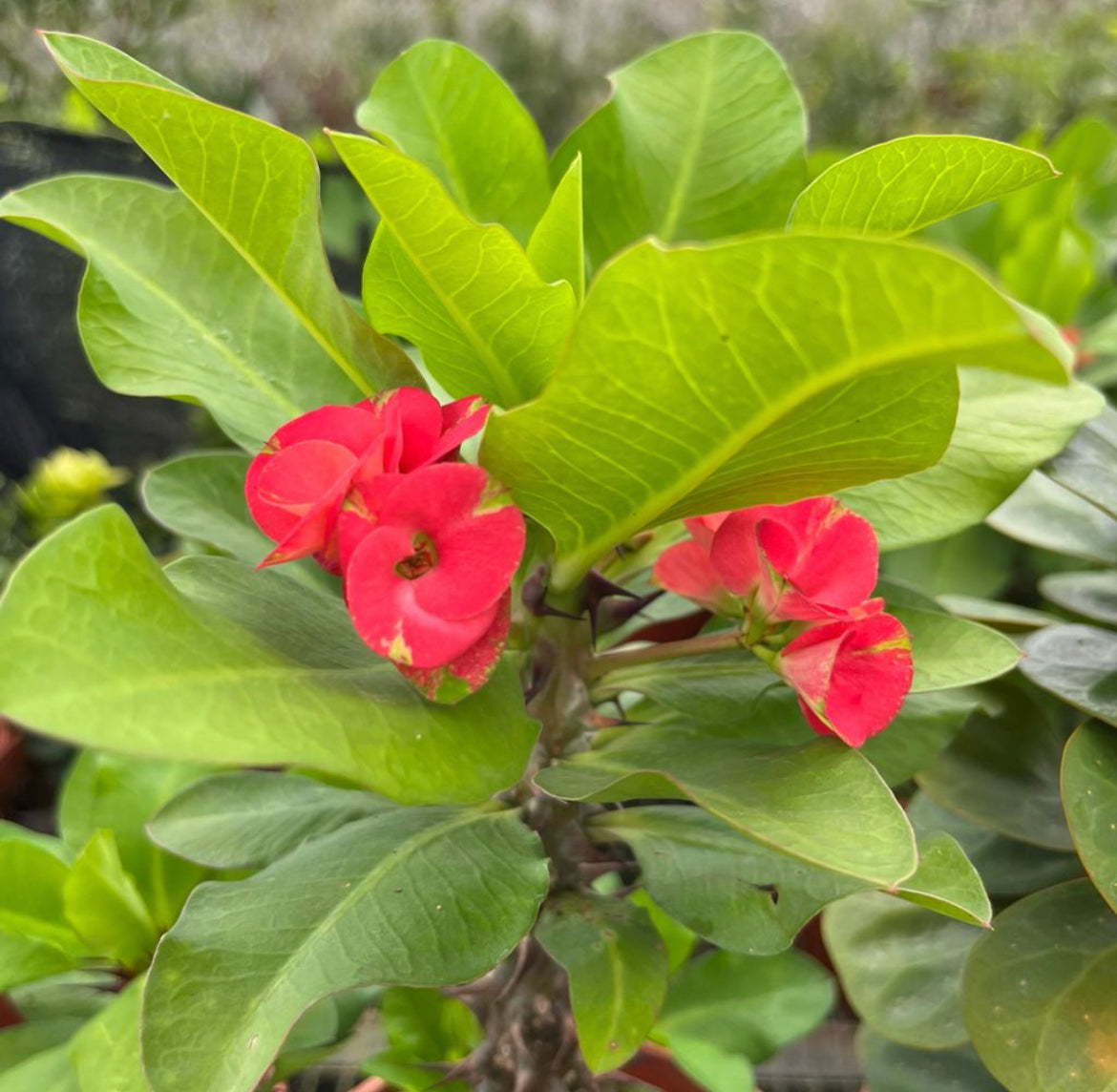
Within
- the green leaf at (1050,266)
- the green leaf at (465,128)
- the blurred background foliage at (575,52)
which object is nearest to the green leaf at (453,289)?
the green leaf at (465,128)

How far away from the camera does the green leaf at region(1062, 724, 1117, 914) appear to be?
0.57 m

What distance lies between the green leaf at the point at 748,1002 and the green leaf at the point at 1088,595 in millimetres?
348

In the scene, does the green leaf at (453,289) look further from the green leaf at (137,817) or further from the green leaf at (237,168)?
the green leaf at (137,817)

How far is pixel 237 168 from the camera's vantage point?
43 cm

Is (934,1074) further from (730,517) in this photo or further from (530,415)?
(530,415)

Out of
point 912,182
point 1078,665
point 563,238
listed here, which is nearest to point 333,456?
point 563,238

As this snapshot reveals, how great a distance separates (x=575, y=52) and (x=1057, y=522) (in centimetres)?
310

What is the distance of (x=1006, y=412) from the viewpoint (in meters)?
0.60

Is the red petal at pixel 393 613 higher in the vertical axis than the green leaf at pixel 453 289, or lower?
lower

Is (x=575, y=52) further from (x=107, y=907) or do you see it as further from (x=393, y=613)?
(x=393, y=613)

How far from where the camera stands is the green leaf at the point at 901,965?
2.33ft

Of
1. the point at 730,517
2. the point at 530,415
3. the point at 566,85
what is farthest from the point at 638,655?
the point at 566,85

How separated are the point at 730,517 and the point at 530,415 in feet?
0.47

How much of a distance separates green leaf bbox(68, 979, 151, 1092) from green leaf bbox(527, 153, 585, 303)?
43cm
